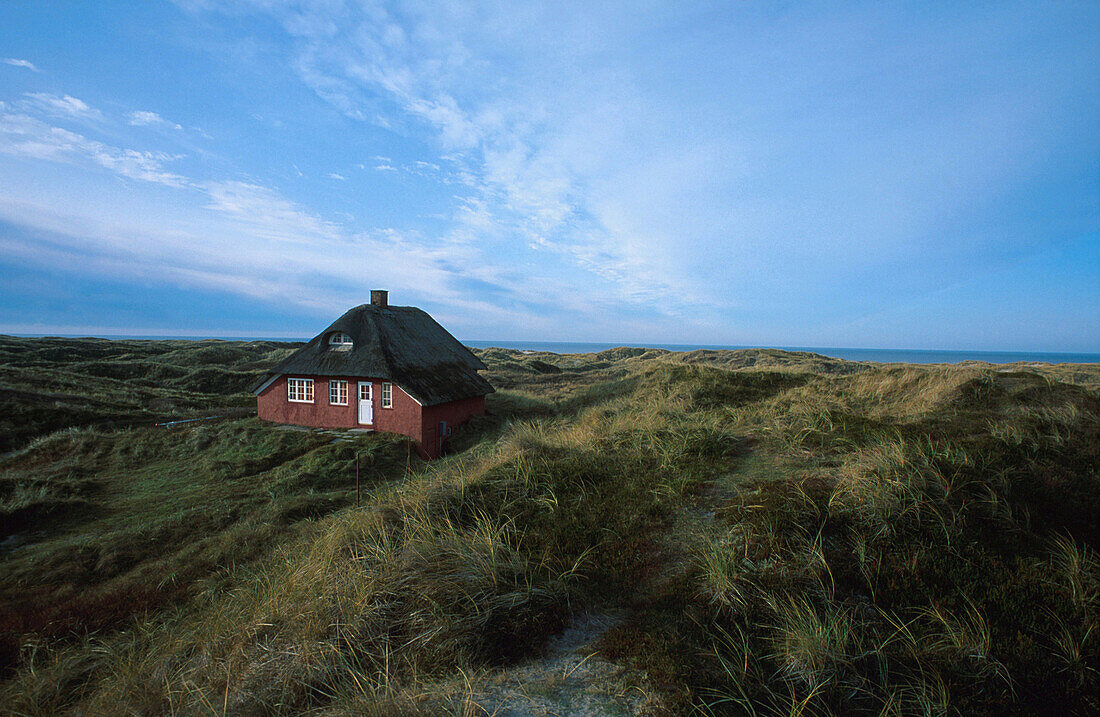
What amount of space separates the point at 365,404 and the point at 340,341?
12.7 feet

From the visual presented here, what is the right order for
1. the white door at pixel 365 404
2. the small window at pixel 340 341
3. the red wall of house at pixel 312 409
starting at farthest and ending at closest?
the small window at pixel 340 341, the red wall of house at pixel 312 409, the white door at pixel 365 404

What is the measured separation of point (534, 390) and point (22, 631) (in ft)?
102

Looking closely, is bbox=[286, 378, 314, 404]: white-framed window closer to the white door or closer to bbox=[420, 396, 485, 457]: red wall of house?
the white door

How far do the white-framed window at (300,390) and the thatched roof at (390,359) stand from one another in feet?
1.98

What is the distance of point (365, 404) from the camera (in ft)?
A: 69.2

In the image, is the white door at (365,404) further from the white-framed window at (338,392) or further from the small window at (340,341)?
the small window at (340,341)

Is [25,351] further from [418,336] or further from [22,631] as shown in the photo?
[22,631]

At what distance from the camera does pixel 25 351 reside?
144 feet

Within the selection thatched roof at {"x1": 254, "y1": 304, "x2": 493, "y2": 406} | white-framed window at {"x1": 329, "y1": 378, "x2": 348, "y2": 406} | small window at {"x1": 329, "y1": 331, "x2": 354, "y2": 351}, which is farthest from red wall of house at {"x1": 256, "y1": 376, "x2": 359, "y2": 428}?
small window at {"x1": 329, "y1": 331, "x2": 354, "y2": 351}

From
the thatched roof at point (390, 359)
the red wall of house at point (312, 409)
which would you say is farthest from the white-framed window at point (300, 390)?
the thatched roof at point (390, 359)

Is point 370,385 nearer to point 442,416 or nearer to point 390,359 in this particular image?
point 390,359

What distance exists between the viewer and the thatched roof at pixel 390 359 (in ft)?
67.8

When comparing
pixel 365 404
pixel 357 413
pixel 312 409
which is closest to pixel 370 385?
pixel 365 404

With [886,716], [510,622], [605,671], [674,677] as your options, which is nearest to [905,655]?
[886,716]
